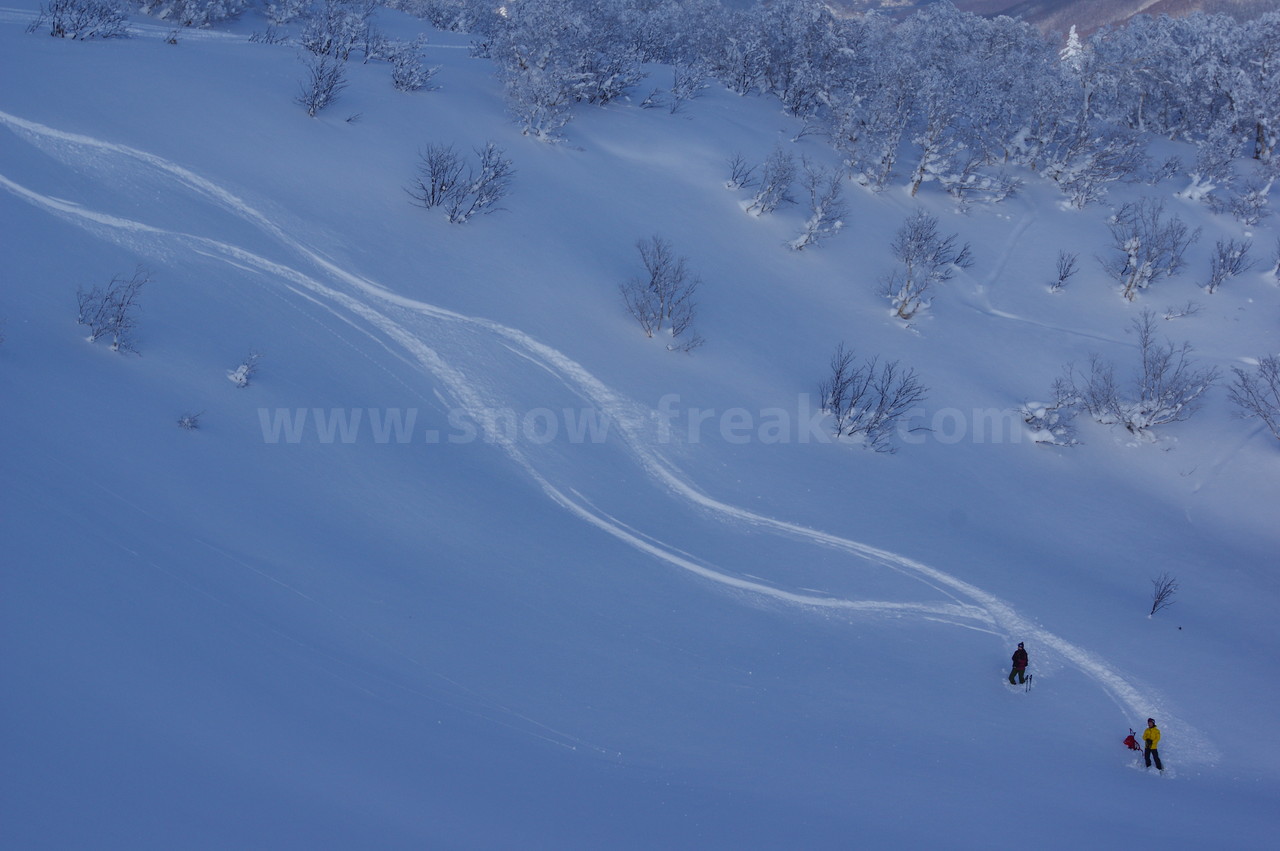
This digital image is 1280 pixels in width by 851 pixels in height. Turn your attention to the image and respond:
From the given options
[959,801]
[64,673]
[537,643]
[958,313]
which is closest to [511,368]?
[537,643]

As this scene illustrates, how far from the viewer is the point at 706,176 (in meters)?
22.5

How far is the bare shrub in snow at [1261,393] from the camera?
18.2 m

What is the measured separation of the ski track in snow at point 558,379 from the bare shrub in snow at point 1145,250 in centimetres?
1369

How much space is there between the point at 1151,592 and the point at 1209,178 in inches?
750

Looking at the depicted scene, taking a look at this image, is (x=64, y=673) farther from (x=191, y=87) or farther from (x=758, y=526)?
(x=191, y=87)

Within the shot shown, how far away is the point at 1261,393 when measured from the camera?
62.9 ft

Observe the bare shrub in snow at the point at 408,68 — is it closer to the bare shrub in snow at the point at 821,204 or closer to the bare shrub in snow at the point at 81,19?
the bare shrub in snow at the point at 81,19

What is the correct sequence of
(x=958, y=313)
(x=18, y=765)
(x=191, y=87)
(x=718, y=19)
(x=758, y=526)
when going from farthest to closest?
(x=718, y=19), (x=958, y=313), (x=191, y=87), (x=758, y=526), (x=18, y=765)

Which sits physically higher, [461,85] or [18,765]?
[461,85]

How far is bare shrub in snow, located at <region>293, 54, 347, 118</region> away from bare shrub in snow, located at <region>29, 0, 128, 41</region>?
175 inches

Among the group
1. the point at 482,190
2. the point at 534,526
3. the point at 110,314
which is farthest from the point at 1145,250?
the point at 110,314

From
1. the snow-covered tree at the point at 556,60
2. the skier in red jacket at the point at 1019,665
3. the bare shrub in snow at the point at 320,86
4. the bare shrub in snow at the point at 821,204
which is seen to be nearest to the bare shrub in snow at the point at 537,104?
the snow-covered tree at the point at 556,60

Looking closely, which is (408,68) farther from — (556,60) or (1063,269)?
(1063,269)

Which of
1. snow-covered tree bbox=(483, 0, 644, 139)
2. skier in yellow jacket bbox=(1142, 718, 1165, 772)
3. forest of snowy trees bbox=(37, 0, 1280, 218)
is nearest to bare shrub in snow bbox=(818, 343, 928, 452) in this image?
skier in yellow jacket bbox=(1142, 718, 1165, 772)
